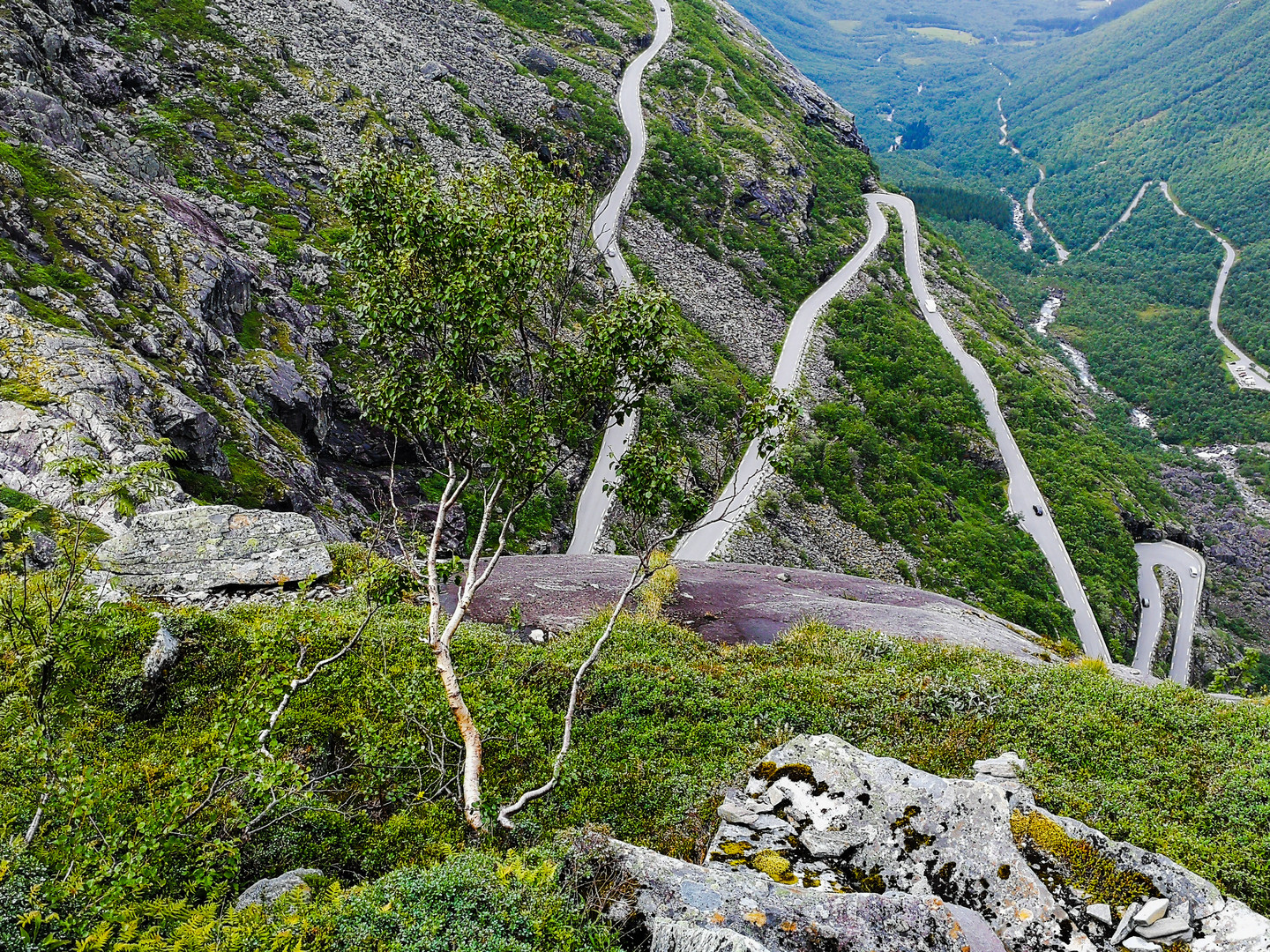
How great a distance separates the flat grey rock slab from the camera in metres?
19.2

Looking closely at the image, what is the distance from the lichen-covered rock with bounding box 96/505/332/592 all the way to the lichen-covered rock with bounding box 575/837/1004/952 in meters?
12.7

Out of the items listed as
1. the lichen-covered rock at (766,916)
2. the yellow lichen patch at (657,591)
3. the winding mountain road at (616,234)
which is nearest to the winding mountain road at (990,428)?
the winding mountain road at (616,234)

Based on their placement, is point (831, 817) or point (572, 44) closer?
point (831, 817)

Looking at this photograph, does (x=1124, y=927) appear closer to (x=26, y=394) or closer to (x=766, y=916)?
(x=766, y=916)

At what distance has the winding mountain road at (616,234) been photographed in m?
38.9

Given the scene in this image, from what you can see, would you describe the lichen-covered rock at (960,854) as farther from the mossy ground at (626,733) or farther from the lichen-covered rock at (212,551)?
the lichen-covered rock at (212,551)

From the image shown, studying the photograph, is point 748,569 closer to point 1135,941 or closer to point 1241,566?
point 1135,941

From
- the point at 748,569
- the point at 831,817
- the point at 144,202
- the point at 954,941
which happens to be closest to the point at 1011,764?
the point at 831,817

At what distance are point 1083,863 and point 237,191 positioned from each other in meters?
53.6

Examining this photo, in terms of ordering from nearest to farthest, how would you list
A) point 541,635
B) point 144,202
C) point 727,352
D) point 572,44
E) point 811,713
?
1. point 811,713
2. point 541,635
3. point 144,202
4. point 727,352
5. point 572,44

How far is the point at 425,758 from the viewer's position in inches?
435

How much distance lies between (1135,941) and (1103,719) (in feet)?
25.8

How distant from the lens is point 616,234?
61.7 m

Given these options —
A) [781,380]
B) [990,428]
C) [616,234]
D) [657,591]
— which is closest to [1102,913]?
[657,591]
